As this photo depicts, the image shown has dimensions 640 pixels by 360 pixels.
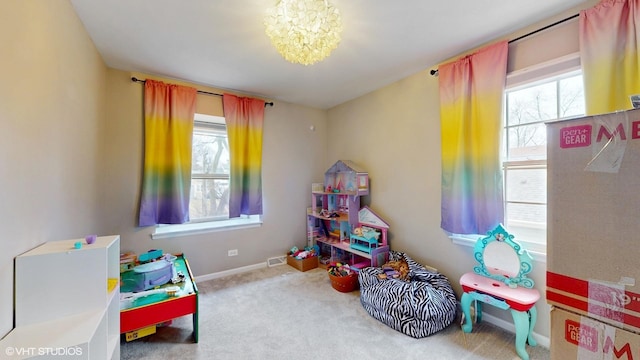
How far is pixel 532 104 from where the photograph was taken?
2.00m

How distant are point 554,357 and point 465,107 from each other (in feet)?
6.59

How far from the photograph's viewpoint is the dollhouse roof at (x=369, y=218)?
9.92ft

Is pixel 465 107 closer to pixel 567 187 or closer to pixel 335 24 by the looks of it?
pixel 335 24

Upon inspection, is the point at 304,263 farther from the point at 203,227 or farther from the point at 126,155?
the point at 126,155

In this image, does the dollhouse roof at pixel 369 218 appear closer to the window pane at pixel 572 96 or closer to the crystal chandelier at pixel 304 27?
the window pane at pixel 572 96

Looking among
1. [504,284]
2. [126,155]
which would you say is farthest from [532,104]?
[126,155]

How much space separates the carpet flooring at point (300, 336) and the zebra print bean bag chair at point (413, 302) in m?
0.07

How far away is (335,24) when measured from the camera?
1532 millimetres

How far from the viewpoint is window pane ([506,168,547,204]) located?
1935 mm

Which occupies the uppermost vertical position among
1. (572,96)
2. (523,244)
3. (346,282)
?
(572,96)

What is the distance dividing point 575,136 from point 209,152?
11.5 feet

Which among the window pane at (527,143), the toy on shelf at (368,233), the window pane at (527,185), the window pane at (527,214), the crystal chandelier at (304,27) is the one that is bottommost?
the toy on shelf at (368,233)

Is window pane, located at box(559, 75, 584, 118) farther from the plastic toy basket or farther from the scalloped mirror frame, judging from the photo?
the plastic toy basket

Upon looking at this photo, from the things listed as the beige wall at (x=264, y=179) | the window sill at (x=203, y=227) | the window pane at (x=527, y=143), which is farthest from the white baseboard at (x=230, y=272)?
the window pane at (x=527, y=143)
